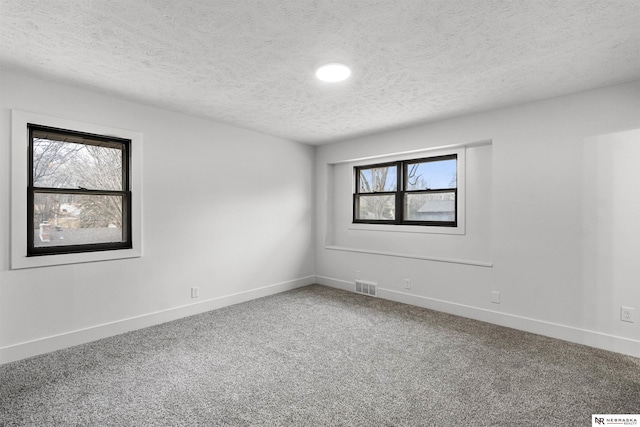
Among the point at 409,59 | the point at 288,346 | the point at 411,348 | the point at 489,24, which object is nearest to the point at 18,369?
the point at 288,346

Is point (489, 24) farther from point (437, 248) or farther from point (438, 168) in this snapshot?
point (437, 248)

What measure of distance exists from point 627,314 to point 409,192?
8.43 feet

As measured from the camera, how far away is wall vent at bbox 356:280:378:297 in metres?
4.68

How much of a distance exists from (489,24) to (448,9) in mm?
343

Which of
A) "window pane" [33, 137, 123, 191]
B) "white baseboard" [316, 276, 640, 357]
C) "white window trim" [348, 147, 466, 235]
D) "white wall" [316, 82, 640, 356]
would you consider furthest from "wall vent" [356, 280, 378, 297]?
"window pane" [33, 137, 123, 191]

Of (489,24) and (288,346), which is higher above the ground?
(489,24)

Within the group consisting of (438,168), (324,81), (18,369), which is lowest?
(18,369)

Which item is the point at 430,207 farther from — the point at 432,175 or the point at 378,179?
the point at 378,179

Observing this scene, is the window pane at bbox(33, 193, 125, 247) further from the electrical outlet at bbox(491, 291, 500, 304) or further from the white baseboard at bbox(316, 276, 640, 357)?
the electrical outlet at bbox(491, 291, 500, 304)

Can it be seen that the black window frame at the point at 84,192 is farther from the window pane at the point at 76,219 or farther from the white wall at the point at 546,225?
the white wall at the point at 546,225

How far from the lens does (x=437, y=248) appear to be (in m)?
4.19

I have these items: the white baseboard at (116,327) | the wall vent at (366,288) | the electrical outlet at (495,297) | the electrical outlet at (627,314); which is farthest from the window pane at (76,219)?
the electrical outlet at (627,314)

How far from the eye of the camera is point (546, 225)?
10.6 ft

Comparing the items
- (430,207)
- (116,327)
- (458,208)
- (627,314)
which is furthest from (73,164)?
(627,314)
